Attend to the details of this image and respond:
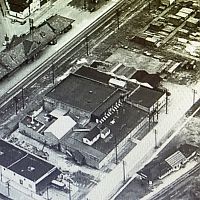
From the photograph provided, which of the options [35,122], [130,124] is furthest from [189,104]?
[35,122]

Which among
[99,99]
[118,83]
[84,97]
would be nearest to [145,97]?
[118,83]

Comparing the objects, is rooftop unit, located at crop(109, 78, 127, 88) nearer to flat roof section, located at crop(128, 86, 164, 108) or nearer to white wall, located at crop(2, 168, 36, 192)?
flat roof section, located at crop(128, 86, 164, 108)

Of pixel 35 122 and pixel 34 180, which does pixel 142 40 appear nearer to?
pixel 35 122

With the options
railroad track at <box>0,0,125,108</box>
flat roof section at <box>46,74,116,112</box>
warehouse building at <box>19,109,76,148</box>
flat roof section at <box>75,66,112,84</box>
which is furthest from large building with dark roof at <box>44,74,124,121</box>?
railroad track at <box>0,0,125,108</box>

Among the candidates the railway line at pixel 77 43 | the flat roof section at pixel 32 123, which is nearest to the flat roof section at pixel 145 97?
the flat roof section at pixel 32 123

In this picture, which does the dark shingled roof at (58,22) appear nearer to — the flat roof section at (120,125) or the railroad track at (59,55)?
the railroad track at (59,55)

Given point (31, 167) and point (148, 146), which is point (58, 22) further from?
point (31, 167)
